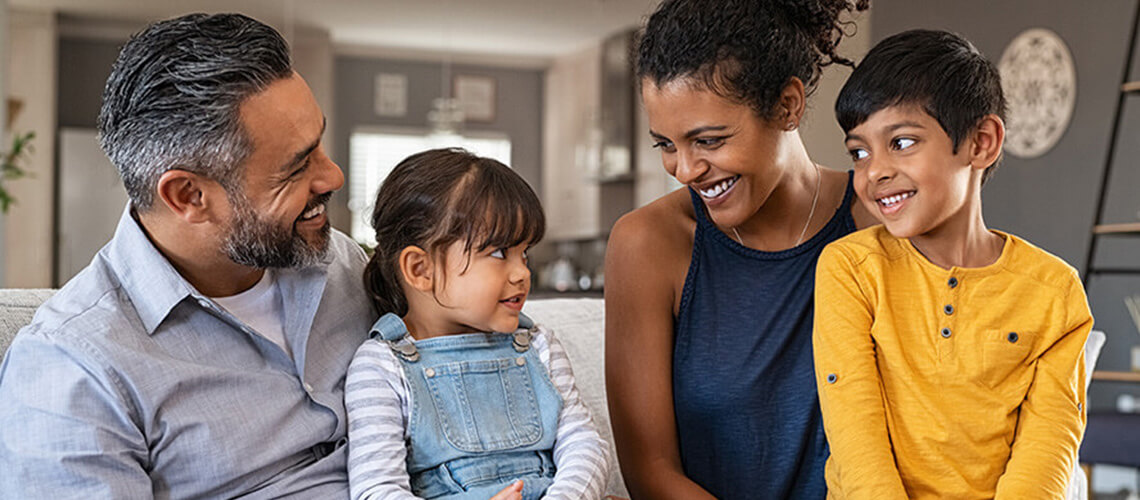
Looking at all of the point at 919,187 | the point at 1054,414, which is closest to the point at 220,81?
the point at 919,187

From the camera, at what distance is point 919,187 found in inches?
58.4

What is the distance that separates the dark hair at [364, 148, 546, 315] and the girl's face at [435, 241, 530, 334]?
2 cm

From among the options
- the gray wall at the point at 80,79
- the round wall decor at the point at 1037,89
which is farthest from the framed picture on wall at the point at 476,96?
the round wall decor at the point at 1037,89

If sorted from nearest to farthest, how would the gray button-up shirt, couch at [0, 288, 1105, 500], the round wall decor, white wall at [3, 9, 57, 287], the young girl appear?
the gray button-up shirt
the young girl
couch at [0, 288, 1105, 500]
the round wall decor
white wall at [3, 9, 57, 287]

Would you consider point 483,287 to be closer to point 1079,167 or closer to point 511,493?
point 511,493

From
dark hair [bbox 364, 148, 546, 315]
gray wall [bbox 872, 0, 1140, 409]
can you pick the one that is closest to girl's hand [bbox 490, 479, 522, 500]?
dark hair [bbox 364, 148, 546, 315]

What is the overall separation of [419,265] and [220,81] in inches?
14.8

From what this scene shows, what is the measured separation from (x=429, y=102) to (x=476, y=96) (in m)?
0.37

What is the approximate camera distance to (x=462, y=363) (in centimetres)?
152

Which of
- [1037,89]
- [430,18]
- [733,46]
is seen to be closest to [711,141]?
[733,46]

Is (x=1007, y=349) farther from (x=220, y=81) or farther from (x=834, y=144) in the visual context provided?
(x=834, y=144)

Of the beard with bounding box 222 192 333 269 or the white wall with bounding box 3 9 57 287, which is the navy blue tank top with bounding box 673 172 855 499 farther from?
the white wall with bounding box 3 9 57 287

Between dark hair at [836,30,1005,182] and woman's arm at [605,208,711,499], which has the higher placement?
dark hair at [836,30,1005,182]

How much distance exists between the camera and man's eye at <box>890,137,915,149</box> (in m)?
1.50
